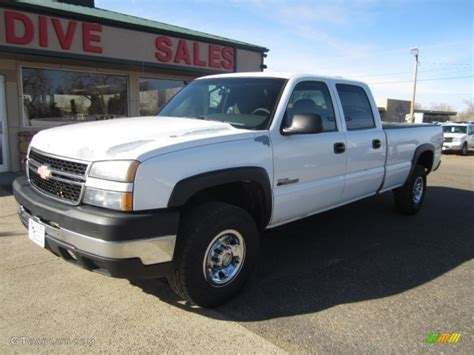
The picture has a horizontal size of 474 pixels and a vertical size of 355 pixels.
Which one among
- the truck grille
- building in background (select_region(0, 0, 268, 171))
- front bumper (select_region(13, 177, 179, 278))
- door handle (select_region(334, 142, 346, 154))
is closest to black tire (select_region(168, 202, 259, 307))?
front bumper (select_region(13, 177, 179, 278))

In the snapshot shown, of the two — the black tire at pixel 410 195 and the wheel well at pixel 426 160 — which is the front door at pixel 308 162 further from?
the wheel well at pixel 426 160

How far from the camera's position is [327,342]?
115 inches

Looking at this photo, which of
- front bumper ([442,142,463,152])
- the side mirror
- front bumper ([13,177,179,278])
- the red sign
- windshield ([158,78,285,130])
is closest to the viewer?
front bumper ([13,177,179,278])

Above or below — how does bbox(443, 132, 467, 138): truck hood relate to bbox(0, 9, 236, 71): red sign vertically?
below

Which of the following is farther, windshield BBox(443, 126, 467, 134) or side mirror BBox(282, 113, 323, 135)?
windshield BBox(443, 126, 467, 134)

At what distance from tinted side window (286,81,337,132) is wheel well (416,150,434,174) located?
2.84m

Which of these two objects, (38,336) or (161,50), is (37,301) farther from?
(161,50)

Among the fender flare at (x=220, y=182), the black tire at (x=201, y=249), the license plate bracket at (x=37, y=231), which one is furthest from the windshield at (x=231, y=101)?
the license plate bracket at (x=37, y=231)

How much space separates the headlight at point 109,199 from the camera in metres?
2.74

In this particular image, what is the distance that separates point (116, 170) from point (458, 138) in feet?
72.0

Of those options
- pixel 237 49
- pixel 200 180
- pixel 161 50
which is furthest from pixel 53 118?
pixel 200 180

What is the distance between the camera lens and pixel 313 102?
4410mm

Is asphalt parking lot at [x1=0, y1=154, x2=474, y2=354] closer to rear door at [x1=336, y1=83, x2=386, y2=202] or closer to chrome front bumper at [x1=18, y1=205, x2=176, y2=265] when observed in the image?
chrome front bumper at [x1=18, y1=205, x2=176, y2=265]

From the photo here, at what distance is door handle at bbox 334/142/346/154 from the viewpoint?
4.41m
